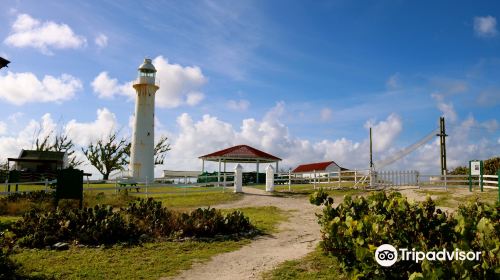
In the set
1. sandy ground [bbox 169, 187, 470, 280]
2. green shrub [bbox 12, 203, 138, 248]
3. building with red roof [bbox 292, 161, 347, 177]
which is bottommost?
sandy ground [bbox 169, 187, 470, 280]

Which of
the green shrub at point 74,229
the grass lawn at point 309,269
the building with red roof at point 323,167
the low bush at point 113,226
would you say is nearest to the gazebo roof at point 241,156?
the building with red roof at point 323,167

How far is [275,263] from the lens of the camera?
824cm

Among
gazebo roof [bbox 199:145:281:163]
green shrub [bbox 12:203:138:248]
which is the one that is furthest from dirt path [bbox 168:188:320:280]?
gazebo roof [bbox 199:145:281:163]

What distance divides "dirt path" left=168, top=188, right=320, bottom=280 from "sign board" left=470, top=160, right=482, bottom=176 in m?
14.1

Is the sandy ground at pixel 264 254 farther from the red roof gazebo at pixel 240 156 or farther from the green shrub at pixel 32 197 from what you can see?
the red roof gazebo at pixel 240 156

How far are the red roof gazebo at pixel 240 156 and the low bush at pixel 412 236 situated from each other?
1139 inches

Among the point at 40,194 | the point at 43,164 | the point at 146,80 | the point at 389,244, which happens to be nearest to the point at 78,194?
the point at 40,194

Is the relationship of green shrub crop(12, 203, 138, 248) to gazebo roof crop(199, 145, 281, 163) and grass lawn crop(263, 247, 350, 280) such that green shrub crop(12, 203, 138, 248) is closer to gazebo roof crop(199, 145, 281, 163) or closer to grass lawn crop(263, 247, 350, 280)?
grass lawn crop(263, 247, 350, 280)

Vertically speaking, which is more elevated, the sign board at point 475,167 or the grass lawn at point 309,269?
the sign board at point 475,167

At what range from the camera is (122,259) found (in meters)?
8.27

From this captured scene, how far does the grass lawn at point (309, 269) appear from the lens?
7176 mm

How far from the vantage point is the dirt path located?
7.59m

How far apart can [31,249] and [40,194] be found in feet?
34.5

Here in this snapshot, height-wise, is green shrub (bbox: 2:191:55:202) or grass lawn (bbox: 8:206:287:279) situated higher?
green shrub (bbox: 2:191:55:202)
